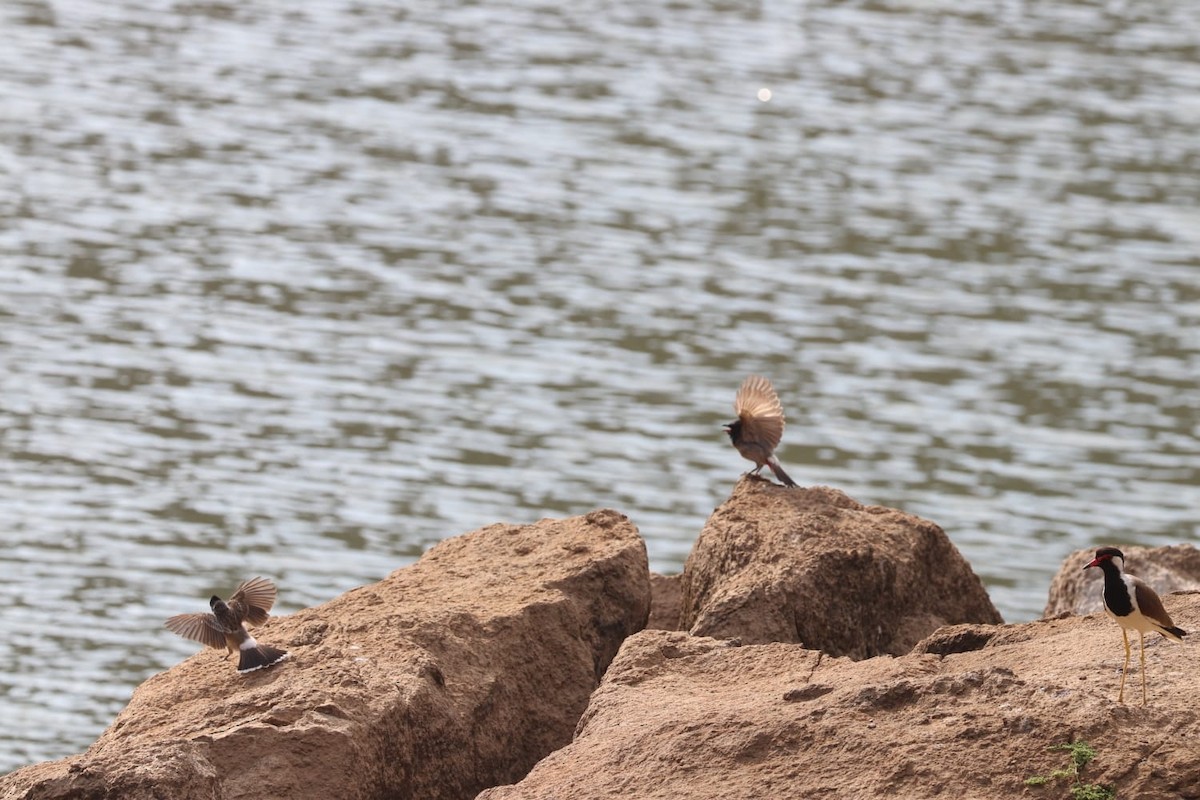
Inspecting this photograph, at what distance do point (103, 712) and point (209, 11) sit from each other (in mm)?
16842

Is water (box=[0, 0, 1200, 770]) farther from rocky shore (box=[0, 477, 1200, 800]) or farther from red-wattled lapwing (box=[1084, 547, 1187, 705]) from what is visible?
red-wattled lapwing (box=[1084, 547, 1187, 705])

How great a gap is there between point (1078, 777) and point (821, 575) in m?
1.94

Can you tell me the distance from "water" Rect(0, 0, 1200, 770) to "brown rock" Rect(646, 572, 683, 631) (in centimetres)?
362

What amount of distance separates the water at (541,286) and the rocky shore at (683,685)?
13.2ft

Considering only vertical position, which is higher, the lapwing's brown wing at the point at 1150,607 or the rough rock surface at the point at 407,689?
the lapwing's brown wing at the point at 1150,607

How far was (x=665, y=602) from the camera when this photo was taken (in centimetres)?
880

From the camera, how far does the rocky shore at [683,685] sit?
228 inches

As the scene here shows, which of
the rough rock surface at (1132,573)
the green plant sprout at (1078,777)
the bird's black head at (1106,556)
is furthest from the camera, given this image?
the rough rock surface at (1132,573)

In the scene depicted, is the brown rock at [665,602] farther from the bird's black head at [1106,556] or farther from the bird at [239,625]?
the bird's black head at [1106,556]

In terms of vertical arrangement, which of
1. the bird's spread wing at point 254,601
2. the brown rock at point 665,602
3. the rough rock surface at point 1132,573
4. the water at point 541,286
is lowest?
the water at point 541,286

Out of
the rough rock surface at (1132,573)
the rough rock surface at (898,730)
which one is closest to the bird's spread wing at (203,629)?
the rough rock surface at (898,730)

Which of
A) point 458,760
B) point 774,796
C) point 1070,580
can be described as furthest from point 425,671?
point 1070,580

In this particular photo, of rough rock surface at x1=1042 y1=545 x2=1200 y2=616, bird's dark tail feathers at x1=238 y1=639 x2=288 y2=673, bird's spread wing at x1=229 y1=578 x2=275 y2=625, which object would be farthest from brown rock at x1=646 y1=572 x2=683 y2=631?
bird's dark tail feathers at x1=238 y1=639 x2=288 y2=673

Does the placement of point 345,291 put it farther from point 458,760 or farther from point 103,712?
point 458,760
